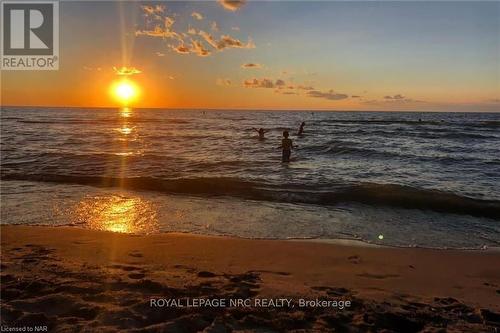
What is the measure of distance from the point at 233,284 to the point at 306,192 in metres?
7.55

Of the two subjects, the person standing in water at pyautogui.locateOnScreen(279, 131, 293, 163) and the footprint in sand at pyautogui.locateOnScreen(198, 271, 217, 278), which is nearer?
the footprint in sand at pyautogui.locateOnScreen(198, 271, 217, 278)

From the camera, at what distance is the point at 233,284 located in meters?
5.11

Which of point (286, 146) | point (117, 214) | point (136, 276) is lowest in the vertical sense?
point (117, 214)

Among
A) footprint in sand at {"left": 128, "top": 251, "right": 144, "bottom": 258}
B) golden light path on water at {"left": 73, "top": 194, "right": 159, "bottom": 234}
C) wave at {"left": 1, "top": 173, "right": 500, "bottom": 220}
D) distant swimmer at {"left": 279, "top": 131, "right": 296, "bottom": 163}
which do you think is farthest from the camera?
distant swimmer at {"left": 279, "top": 131, "right": 296, "bottom": 163}

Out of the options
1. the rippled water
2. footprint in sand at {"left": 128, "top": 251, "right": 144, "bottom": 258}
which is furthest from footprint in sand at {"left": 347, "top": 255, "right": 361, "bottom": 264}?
footprint in sand at {"left": 128, "top": 251, "right": 144, "bottom": 258}

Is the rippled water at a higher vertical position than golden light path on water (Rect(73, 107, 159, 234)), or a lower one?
higher

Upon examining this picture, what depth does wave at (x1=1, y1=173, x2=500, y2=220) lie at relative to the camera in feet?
37.1

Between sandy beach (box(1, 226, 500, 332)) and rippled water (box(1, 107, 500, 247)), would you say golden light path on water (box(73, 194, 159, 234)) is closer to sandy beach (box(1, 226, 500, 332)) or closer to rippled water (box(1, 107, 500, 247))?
rippled water (box(1, 107, 500, 247))

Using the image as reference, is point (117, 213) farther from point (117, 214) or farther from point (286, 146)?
point (286, 146)

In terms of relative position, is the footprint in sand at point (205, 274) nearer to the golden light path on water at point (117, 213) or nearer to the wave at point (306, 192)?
the golden light path on water at point (117, 213)

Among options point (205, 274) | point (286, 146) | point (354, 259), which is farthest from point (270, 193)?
point (205, 274)

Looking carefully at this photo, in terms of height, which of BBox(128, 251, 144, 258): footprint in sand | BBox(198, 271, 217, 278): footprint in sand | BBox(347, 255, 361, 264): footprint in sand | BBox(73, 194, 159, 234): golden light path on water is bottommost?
BBox(73, 194, 159, 234): golden light path on water

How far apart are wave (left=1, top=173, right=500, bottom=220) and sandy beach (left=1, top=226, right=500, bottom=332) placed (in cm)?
413

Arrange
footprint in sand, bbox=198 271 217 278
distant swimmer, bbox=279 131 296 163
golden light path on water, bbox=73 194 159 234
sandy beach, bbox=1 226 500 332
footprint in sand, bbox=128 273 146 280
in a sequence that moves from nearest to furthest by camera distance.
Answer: sandy beach, bbox=1 226 500 332 < footprint in sand, bbox=128 273 146 280 < footprint in sand, bbox=198 271 217 278 < golden light path on water, bbox=73 194 159 234 < distant swimmer, bbox=279 131 296 163
